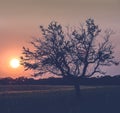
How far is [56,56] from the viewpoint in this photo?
61.5m

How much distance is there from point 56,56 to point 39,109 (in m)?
15.7

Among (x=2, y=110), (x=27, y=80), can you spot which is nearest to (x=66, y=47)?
(x=2, y=110)

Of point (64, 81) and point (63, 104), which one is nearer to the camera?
point (63, 104)

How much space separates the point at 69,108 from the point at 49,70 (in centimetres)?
1563

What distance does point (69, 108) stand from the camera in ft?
155

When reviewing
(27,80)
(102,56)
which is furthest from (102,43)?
(27,80)

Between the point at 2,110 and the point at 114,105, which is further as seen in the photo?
the point at 114,105

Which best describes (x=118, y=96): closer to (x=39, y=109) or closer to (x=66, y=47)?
(x=66, y=47)

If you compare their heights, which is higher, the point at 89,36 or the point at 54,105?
the point at 89,36

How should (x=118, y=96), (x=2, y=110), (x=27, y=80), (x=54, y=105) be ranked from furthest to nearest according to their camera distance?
1. (x=27, y=80)
2. (x=118, y=96)
3. (x=54, y=105)
4. (x=2, y=110)

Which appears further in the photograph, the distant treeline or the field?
the distant treeline

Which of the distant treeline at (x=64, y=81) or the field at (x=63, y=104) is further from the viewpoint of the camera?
the distant treeline at (x=64, y=81)

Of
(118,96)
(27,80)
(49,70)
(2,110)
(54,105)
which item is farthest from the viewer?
(27,80)

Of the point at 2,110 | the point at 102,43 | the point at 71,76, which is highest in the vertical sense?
the point at 102,43
